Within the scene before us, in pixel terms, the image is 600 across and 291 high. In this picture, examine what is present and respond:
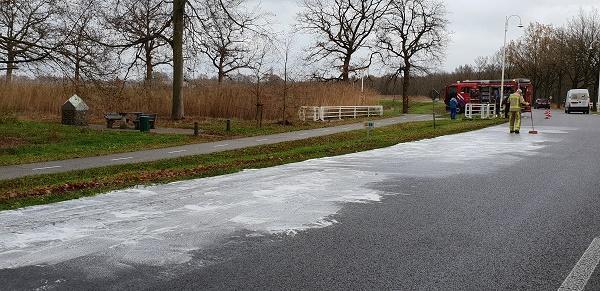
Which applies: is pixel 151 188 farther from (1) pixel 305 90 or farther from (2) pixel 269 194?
(1) pixel 305 90

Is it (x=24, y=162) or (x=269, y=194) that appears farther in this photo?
(x=24, y=162)

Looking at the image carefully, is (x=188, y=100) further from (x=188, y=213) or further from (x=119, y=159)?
(x=188, y=213)

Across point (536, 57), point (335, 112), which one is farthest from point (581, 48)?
point (335, 112)

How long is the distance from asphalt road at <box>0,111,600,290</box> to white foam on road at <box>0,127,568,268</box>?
0.03 metres

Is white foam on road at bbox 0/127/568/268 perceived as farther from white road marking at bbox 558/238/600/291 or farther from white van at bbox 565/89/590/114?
white van at bbox 565/89/590/114

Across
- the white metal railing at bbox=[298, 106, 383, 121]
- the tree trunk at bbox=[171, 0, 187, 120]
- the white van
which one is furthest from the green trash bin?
the white van

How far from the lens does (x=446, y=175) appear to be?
11.5 meters

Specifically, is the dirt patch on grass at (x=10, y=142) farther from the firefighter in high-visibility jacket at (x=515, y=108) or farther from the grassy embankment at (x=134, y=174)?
the firefighter in high-visibility jacket at (x=515, y=108)

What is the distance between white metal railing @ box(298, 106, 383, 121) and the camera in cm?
3756

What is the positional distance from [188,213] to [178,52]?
81.5ft

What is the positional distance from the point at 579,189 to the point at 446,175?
2.53m

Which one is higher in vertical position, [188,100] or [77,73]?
[77,73]

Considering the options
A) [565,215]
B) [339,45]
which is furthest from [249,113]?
[565,215]

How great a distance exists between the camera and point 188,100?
125 feet
